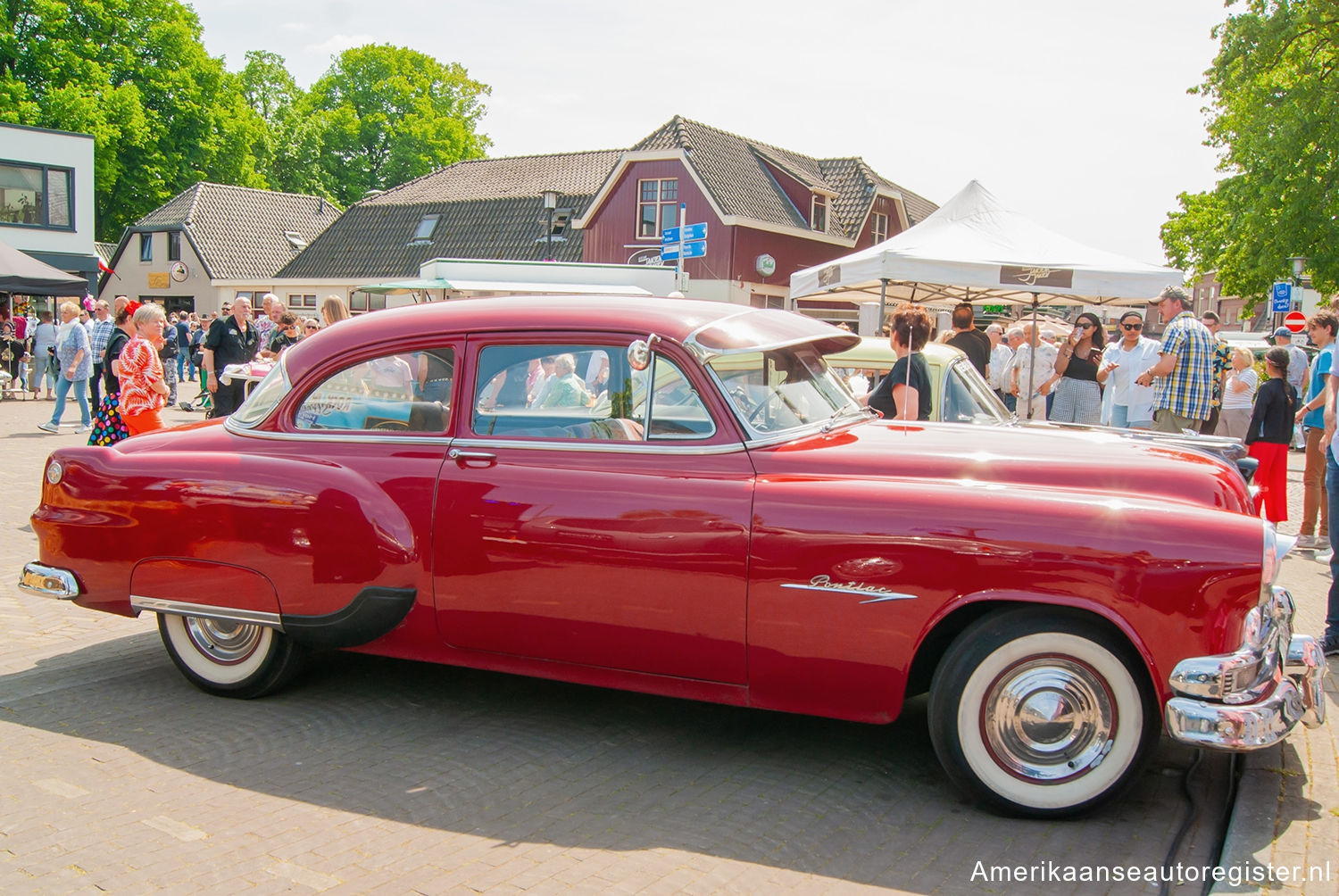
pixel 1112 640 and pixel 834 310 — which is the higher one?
pixel 834 310

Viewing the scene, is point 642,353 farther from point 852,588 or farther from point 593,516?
point 852,588

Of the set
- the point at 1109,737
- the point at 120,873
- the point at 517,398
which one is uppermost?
the point at 517,398

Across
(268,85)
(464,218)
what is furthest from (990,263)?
(268,85)

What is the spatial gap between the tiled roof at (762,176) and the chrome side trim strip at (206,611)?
100ft

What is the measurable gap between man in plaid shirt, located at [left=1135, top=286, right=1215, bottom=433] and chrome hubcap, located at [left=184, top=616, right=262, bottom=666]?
289 inches

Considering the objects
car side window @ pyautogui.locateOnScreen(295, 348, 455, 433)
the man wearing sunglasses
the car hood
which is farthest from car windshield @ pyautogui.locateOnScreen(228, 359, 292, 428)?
the man wearing sunglasses

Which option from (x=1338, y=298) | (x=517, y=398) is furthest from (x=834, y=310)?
(x=517, y=398)

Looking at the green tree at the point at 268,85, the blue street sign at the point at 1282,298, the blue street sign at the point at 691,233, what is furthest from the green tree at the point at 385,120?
the blue street sign at the point at 691,233

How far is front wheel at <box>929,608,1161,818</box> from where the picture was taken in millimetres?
3531

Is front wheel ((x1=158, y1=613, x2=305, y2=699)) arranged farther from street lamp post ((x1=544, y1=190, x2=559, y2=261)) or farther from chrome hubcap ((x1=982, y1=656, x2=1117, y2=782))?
street lamp post ((x1=544, y1=190, x2=559, y2=261))

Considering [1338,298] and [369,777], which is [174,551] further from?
[1338,298]

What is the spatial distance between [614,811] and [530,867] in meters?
0.48

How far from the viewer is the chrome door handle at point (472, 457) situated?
4262mm

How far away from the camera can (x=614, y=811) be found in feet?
12.0
